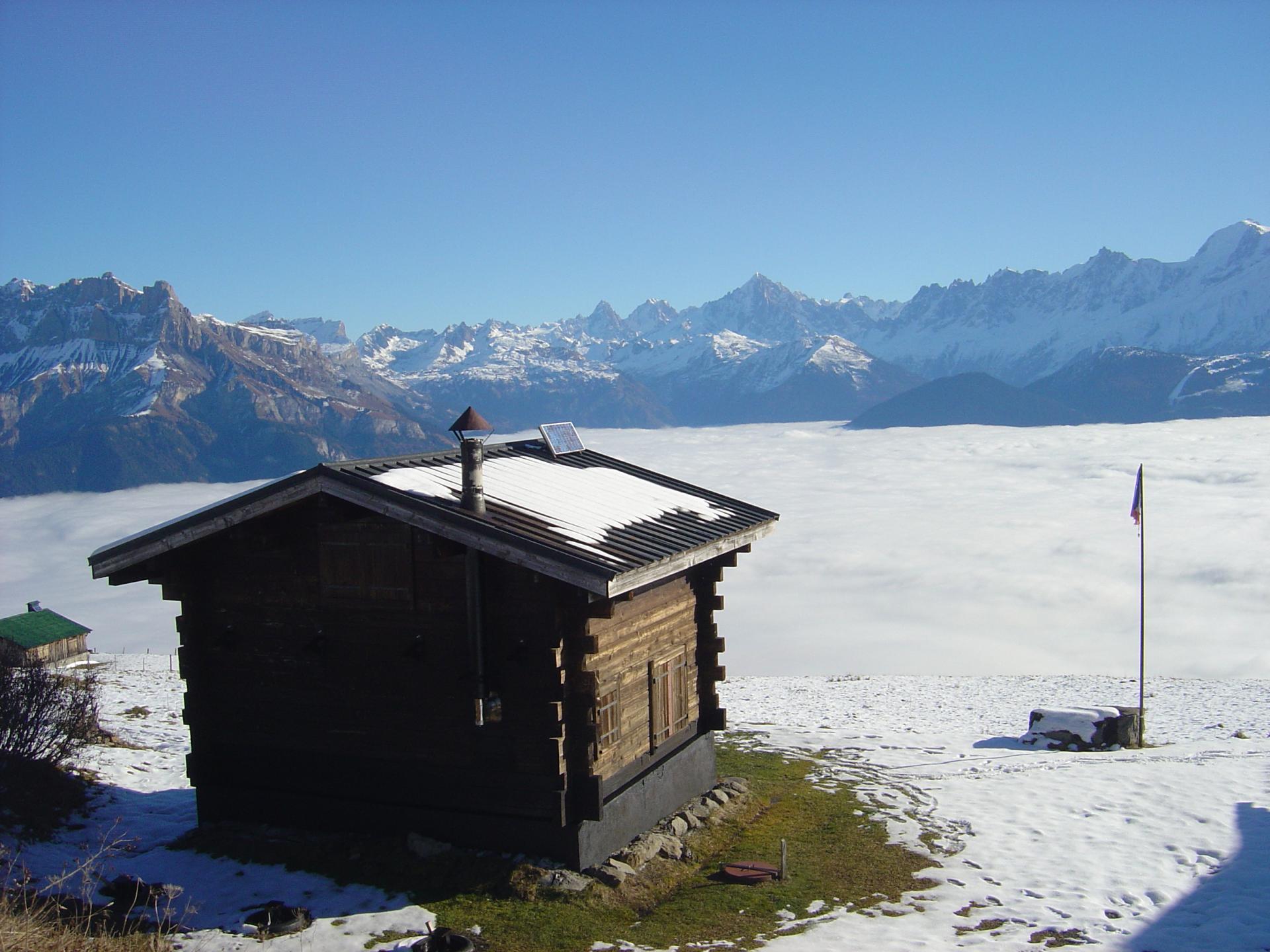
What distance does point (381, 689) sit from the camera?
43.2 feet

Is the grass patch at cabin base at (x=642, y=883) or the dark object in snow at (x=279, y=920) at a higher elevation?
the dark object in snow at (x=279, y=920)

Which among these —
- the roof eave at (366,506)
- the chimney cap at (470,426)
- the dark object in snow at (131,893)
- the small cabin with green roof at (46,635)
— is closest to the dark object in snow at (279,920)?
the dark object in snow at (131,893)

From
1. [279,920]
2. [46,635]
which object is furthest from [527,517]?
[46,635]

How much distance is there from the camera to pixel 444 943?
1042 centimetres

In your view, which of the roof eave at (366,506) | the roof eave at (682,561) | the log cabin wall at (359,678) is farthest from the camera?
the log cabin wall at (359,678)

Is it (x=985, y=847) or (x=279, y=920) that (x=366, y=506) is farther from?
(x=985, y=847)

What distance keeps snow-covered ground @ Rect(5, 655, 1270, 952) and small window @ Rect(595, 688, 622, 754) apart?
277 cm

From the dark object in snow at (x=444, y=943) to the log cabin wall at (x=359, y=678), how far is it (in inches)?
83.2

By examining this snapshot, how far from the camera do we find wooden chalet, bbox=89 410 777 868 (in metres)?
12.3

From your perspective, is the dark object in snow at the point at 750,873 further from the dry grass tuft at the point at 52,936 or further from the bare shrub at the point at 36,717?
the bare shrub at the point at 36,717

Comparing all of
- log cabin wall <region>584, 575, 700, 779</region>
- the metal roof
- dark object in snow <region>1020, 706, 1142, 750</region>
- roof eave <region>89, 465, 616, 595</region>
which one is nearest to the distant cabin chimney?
the metal roof

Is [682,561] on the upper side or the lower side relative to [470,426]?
lower

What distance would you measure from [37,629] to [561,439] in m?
39.0

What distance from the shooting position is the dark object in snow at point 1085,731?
85.6ft
